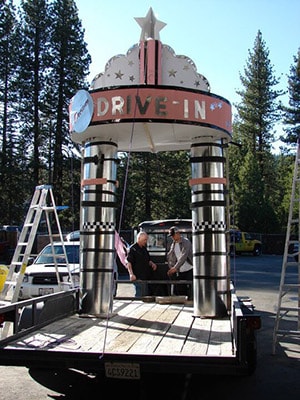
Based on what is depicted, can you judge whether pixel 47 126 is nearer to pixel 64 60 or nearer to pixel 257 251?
pixel 64 60

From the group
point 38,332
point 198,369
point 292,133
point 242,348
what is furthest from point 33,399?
point 292,133

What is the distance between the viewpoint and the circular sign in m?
6.25

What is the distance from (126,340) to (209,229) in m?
2.38

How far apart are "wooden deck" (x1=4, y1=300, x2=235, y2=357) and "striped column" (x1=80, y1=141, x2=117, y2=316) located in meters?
0.33

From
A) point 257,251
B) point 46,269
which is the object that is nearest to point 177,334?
point 46,269

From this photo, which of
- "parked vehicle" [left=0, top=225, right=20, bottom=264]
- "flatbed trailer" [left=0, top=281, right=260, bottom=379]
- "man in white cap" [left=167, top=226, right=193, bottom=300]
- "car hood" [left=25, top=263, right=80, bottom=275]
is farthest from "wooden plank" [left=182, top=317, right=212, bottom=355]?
"parked vehicle" [left=0, top=225, right=20, bottom=264]

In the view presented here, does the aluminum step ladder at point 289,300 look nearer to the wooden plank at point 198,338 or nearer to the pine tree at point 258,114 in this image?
the wooden plank at point 198,338

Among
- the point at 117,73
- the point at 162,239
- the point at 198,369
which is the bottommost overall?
the point at 198,369

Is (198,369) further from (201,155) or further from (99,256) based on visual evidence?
(201,155)

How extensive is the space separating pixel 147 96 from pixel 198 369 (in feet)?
12.3

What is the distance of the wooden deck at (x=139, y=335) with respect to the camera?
4910mm

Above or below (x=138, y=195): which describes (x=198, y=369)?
below

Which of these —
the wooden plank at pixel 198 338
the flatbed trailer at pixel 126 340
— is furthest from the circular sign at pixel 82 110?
the wooden plank at pixel 198 338

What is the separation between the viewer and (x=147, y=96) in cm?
670
